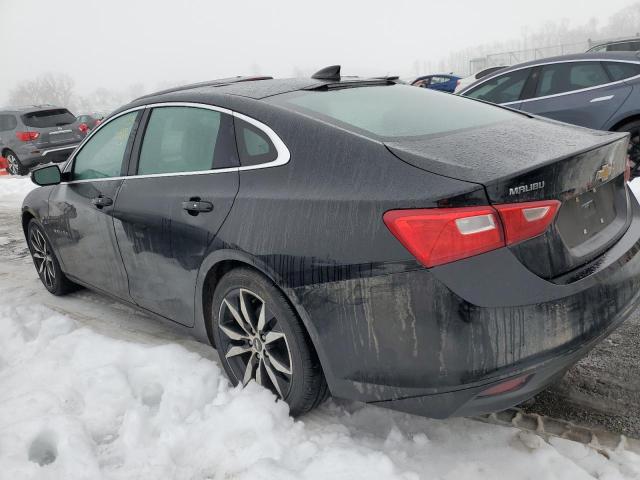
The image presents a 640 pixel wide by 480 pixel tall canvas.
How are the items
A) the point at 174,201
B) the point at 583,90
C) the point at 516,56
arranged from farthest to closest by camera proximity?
the point at 516,56 < the point at 583,90 < the point at 174,201

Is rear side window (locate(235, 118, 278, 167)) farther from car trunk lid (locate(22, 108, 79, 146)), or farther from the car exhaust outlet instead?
car trunk lid (locate(22, 108, 79, 146))

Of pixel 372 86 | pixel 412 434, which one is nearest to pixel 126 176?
pixel 372 86

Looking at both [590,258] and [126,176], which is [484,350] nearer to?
[590,258]

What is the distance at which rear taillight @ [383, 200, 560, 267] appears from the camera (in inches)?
74.3

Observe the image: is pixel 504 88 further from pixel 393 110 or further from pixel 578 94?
pixel 393 110

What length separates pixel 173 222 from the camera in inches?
113

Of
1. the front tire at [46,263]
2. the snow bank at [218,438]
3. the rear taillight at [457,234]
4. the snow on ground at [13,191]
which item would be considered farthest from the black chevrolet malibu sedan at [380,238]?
the snow on ground at [13,191]

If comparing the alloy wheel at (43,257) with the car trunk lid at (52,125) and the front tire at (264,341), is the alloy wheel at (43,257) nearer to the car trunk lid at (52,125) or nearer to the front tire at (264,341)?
the front tire at (264,341)

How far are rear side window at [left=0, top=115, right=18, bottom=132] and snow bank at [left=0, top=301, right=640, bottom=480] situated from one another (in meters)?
12.3

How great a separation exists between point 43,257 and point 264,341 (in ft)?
9.38

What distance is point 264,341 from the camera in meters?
2.56

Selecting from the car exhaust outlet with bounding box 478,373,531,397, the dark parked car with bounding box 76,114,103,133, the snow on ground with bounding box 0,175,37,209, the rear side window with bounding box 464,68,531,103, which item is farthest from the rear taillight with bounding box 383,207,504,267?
the dark parked car with bounding box 76,114,103,133

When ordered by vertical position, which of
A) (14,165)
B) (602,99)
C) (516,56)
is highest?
(602,99)

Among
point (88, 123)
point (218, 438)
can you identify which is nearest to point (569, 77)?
point (218, 438)
